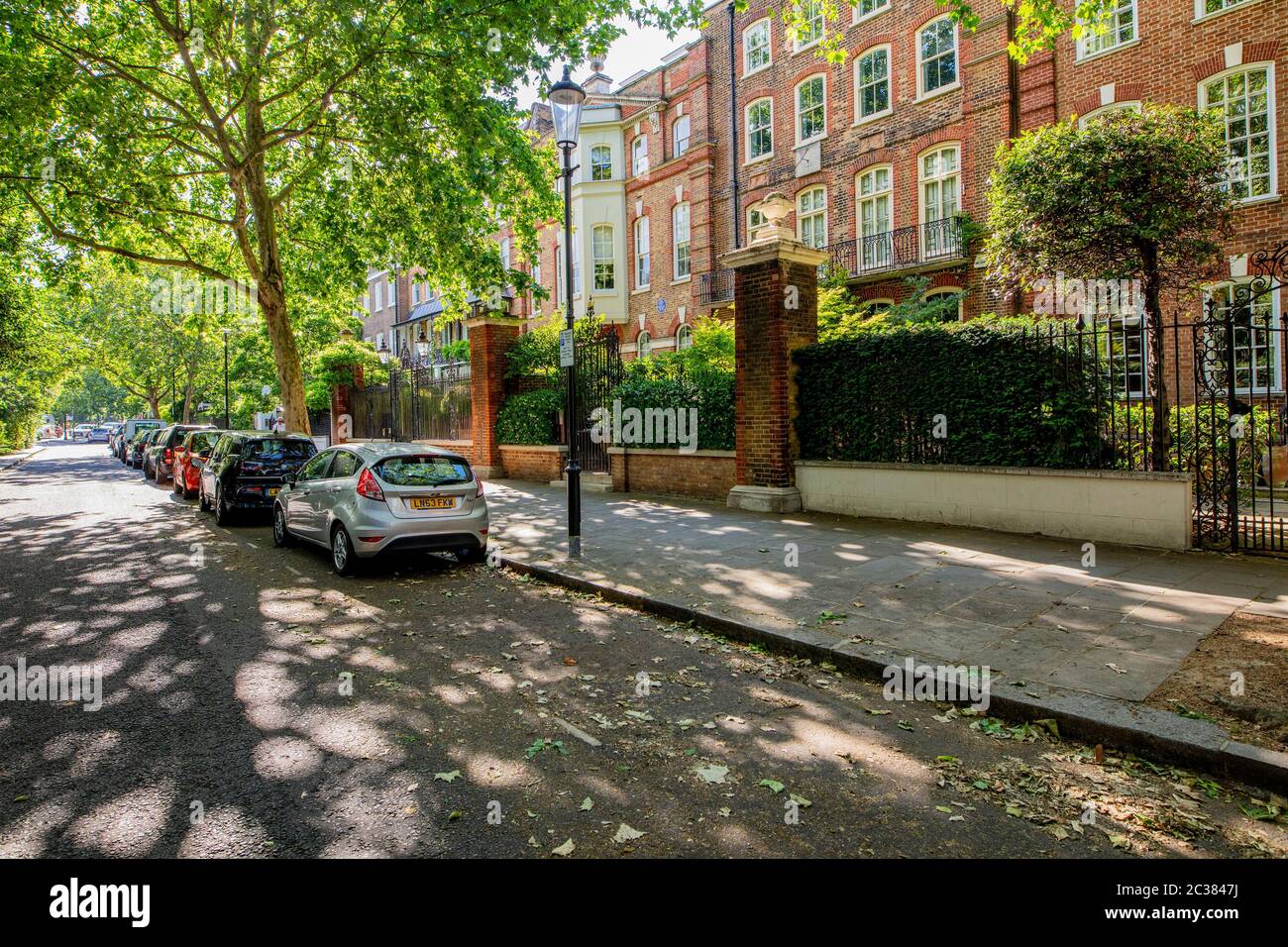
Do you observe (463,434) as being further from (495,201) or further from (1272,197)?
(1272,197)

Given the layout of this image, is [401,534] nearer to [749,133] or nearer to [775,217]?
[775,217]

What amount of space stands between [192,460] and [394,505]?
1200 cm

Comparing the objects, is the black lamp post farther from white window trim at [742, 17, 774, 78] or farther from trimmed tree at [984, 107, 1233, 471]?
white window trim at [742, 17, 774, 78]

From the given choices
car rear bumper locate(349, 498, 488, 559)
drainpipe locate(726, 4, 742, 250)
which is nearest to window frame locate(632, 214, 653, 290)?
drainpipe locate(726, 4, 742, 250)

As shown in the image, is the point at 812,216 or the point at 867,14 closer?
the point at 867,14

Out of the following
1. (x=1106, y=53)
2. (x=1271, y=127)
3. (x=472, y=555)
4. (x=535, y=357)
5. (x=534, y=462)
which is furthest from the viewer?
(x=535, y=357)

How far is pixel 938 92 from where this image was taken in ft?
65.2

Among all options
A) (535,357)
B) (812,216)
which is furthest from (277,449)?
(812,216)

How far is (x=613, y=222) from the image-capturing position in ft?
96.8

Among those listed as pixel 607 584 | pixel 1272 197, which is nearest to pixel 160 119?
pixel 607 584

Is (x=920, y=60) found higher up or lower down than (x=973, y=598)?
higher up

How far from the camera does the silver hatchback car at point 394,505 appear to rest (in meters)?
8.21

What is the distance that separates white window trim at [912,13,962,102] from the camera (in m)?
19.5

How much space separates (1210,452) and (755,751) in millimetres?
7441
